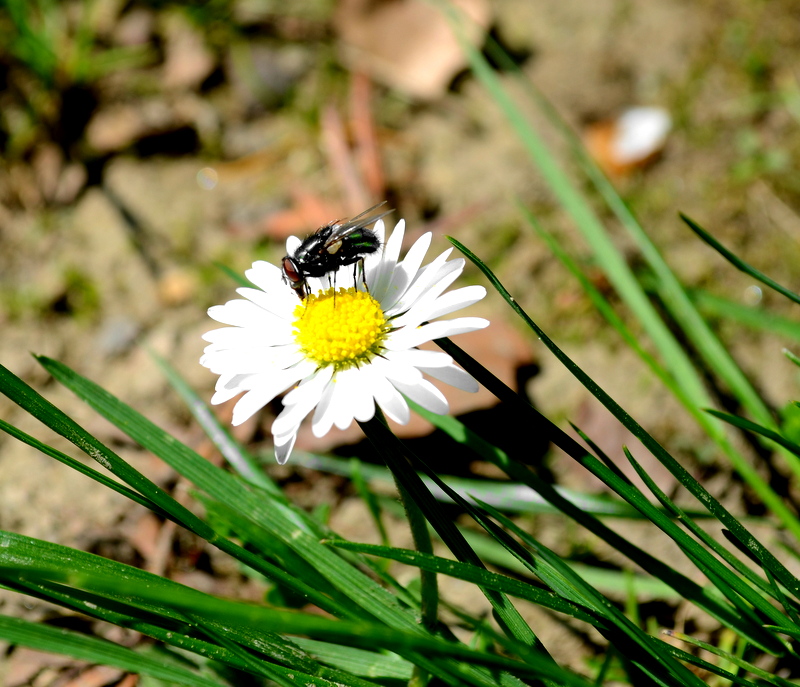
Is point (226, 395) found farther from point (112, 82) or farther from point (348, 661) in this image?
point (112, 82)

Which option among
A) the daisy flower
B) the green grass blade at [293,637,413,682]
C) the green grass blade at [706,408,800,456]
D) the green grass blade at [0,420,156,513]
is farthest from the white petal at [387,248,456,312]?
the green grass blade at [293,637,413,682]

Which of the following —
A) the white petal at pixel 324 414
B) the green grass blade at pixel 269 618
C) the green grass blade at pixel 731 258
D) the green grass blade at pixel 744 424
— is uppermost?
the green grass blade at pixel 731 258

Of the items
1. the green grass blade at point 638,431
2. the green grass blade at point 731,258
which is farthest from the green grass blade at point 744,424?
the green grass blade at point 731,258

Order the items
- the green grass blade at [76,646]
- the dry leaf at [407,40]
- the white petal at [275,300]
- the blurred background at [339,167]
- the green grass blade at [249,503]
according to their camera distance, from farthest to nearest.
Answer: the dry leaf at [407,40] → the blurred background at [339,167] → the white petal at [275,300] → the green grass blade at [249,503] → the green grass blade at [76,646]

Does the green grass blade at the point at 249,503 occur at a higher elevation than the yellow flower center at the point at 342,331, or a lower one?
lower

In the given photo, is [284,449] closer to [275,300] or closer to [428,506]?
[428,506]

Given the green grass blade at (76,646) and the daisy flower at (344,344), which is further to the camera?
the daisy flower at (344,344)

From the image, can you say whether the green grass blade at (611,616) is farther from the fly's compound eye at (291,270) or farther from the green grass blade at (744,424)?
the fly's compound eye at (291,270)
